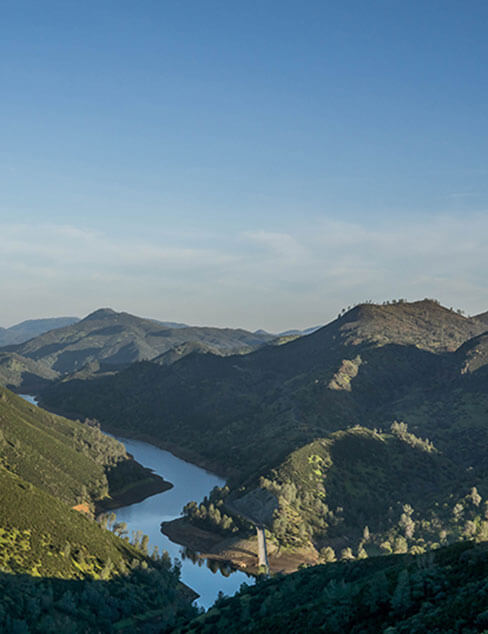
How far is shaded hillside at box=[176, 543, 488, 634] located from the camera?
53250 mm

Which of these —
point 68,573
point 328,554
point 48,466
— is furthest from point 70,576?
point 48,466

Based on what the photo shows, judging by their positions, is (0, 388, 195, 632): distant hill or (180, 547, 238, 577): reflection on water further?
(180, 547, 238, 577): reflection on water

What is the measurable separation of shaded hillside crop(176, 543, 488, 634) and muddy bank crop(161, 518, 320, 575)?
149 feet

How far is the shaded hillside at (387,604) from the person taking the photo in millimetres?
53250

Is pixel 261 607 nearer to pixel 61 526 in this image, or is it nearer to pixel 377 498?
pixel 61 526

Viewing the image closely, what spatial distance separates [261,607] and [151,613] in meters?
28.0

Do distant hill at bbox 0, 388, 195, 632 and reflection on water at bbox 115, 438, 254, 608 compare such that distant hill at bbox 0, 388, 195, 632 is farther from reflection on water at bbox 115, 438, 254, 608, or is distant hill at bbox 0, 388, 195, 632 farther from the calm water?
reflection on water at bbox 115, 438, 254, 608

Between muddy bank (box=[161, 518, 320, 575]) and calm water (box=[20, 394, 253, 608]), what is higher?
muddy bank (box=[161, 518, 320, 575])

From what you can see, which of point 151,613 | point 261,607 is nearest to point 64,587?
point 151,613

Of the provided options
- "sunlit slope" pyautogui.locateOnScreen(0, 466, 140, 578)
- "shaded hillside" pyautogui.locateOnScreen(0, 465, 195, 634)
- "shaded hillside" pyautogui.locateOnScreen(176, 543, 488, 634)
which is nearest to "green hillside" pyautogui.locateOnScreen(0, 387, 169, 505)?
"shaded hillside" pyautogui.locateOnScreen(0, 465, 195, 634)

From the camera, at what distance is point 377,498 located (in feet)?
563

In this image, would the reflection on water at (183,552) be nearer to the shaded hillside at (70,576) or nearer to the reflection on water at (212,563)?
the reflection on water at (212,563)

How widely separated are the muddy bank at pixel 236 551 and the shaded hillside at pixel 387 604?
149ft

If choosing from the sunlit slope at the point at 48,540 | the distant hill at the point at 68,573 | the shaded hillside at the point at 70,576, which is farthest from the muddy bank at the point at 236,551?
the sunlit slope at the point at 48,540
